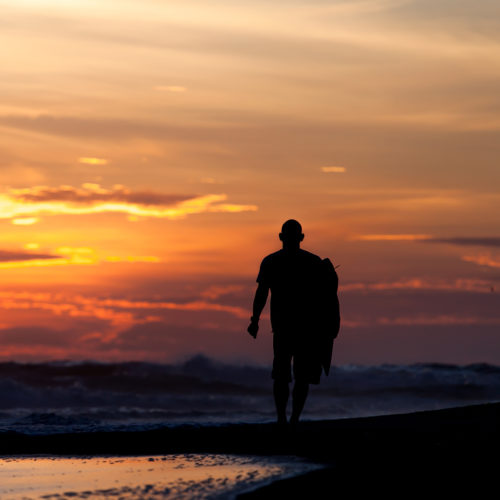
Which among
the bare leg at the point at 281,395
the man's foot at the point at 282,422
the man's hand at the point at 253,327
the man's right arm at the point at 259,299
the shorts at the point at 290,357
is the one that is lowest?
the man's foot at the point at 282,422

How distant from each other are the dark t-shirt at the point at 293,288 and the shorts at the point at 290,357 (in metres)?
0.11

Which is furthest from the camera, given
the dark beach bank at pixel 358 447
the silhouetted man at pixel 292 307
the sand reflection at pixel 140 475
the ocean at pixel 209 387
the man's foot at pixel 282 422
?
the ocean at pixel 209 387

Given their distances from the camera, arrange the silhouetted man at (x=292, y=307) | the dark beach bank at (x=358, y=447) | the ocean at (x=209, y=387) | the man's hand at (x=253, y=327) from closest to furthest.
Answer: the dark beach bank at (x=358, y=447) < the man's hand at (x=253, y=327) < the silhouetted man at (x=292, y=307) < the ocean at (x=209, y=387)

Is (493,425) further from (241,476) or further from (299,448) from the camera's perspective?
(241,476)

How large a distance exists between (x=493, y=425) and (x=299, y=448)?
96.7 inches

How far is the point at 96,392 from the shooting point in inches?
1342

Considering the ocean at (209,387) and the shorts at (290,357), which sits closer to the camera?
the shorts at (290,357)

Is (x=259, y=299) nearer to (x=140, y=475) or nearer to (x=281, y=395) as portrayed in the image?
(x=281, y=395)

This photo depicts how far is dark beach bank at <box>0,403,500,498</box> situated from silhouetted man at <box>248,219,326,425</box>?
666mm

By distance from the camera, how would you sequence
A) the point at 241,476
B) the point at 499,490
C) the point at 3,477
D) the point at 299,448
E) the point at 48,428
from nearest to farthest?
the point at 499,490 < the point at 241,476 < the point at 3,477 < the point at 299,448 < the point at 48,428

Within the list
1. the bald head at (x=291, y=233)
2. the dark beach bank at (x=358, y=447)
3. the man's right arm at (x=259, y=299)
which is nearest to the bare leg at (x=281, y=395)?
the dark beach bank at (x=358, y=447)

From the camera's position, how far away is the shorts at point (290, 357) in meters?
9.33

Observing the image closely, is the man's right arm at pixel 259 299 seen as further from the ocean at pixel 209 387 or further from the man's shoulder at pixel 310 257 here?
the ocean at pixel 209 387

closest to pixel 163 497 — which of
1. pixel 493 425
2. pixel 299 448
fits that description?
pixel 299 448
